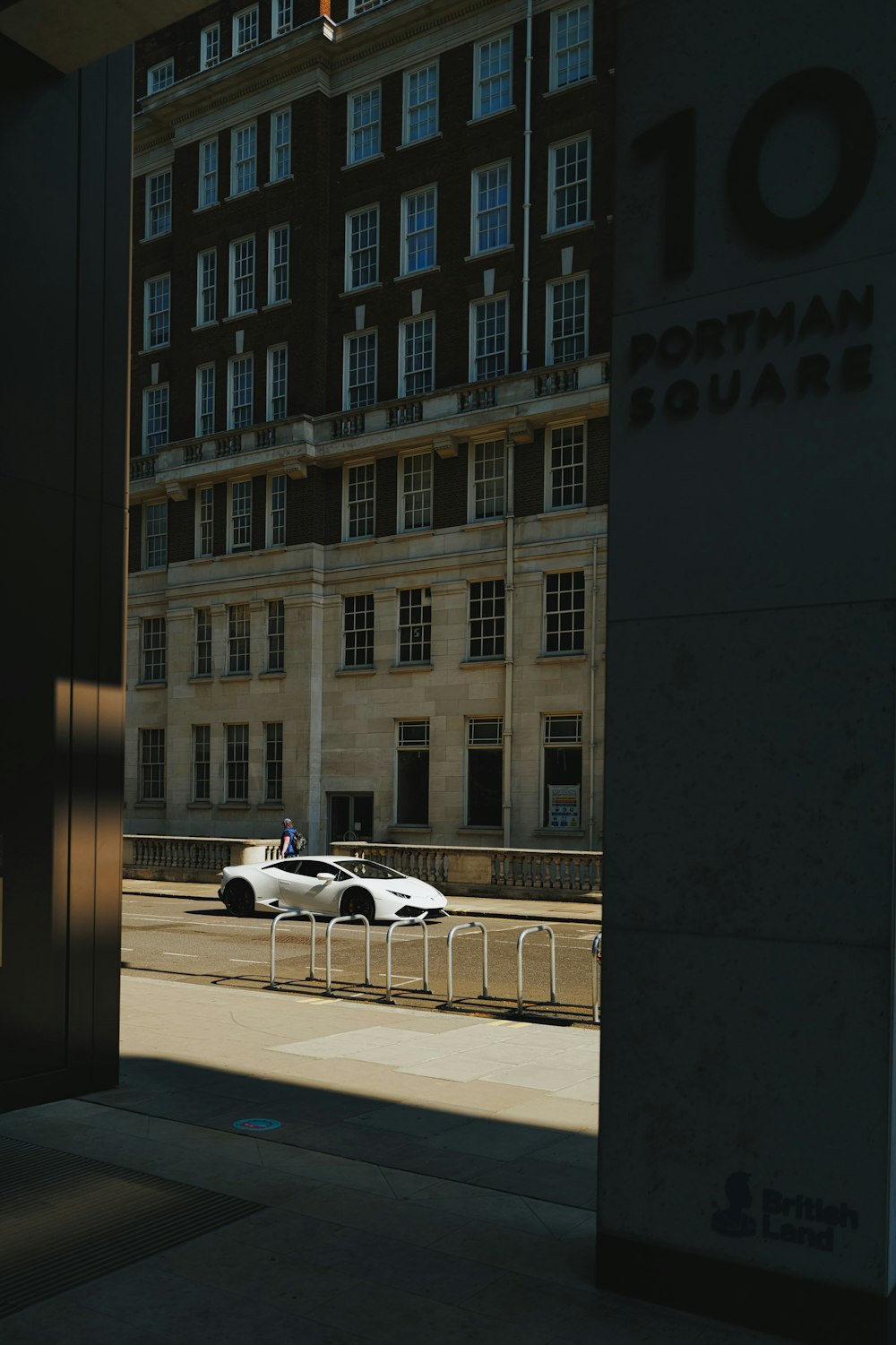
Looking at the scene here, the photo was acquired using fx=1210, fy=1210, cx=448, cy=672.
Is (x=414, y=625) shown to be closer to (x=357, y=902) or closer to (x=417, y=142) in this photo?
(x=357, y=902)

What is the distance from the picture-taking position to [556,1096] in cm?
929

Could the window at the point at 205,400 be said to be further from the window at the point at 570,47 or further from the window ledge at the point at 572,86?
the window at the point at 570,47

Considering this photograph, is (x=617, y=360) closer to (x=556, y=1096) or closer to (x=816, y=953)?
Result: (x=816, y=953)

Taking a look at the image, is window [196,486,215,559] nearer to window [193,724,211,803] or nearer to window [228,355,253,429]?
window [228,355,253,429]

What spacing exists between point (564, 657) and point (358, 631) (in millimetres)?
7733

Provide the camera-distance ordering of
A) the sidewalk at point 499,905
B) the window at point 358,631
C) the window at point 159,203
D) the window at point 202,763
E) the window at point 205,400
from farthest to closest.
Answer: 1. the window at point 159,203
2. the window at point 205,400
3. the window at point 202,763
4. the window at point 358,631
5. the sidewalk at point 499,905

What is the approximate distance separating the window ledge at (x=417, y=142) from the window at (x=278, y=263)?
472 centimetres

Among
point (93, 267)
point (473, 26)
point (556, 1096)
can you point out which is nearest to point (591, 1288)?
point (556, 1096)

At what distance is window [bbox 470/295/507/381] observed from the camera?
3475 cm

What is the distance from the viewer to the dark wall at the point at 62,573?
Result: 838 centimetres

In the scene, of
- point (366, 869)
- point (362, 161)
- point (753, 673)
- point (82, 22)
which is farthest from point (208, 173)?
point (753, 673)

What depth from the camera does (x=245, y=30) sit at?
1619 inches

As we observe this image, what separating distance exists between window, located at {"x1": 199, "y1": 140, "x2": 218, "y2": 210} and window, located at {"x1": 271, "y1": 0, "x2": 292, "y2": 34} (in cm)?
418

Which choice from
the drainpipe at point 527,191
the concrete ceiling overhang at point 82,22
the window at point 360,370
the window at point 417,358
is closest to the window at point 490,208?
the drainpipe at point 527,191
